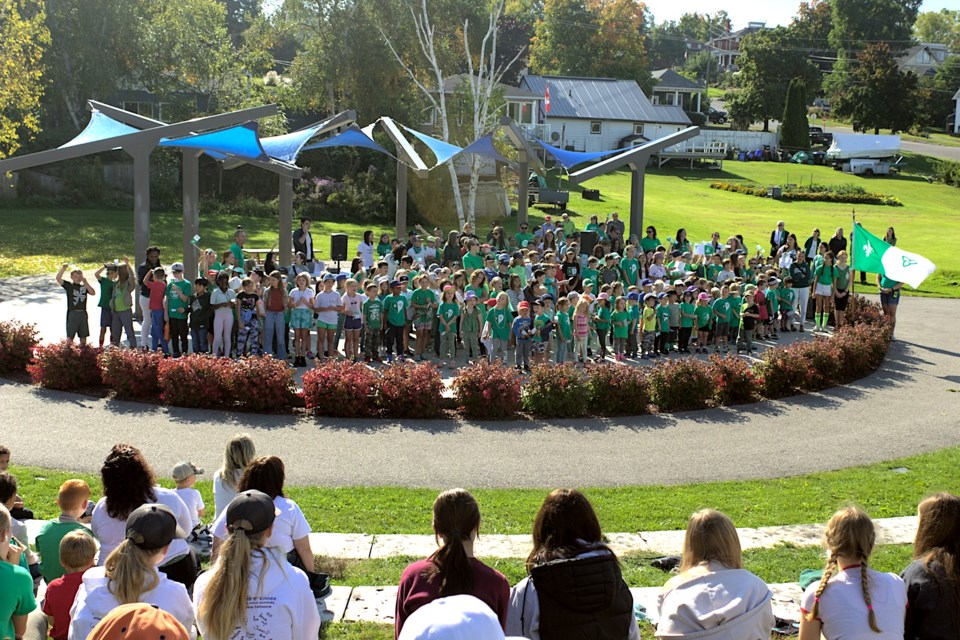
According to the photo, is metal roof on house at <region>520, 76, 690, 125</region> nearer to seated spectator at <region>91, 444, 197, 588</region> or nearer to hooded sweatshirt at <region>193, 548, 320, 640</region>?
seated spectator at <region>91, 444, 197, 588</region>

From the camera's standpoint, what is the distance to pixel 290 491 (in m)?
11.3

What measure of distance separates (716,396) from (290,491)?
26.1 feet

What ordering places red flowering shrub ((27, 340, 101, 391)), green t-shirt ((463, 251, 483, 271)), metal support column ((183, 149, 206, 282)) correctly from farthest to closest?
green t-shirt ((463, 251, 483, 271)) < metal support column ((183, 149, 206, 282)) < red flowering shrub ((27, 340, 101, 391))

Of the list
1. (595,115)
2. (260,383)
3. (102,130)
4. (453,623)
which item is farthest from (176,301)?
(595,115)

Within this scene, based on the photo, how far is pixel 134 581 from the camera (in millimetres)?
4875

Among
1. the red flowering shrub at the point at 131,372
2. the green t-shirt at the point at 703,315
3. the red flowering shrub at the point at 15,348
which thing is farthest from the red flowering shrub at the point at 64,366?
the green t-shirt at the point at 703,315

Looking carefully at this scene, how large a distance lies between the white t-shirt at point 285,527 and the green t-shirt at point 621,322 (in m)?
12.9

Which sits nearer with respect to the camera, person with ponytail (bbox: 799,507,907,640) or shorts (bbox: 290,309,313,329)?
person with ponytail (bbox: 799,507,907,640)

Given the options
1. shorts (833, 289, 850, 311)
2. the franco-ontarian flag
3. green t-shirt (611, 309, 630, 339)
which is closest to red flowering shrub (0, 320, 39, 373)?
green t-shirt (611, 309, 630, 339)

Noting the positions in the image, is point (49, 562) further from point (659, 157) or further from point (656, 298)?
point (659, 157)

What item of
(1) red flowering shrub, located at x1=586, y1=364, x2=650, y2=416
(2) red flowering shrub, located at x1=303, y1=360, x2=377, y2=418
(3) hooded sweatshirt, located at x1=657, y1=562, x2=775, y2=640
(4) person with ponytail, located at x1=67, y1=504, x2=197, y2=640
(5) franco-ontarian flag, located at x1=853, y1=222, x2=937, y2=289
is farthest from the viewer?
(5) franco-ontarian flag, located at x1=853, y1=222, x2=937, y2=289

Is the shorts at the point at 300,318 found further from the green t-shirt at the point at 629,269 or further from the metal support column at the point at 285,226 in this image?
the green t-shirt at the point at 629,269

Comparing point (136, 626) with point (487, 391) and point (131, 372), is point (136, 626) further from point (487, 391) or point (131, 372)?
point (131, 372)

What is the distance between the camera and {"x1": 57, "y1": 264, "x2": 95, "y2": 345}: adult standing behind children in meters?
17.2
